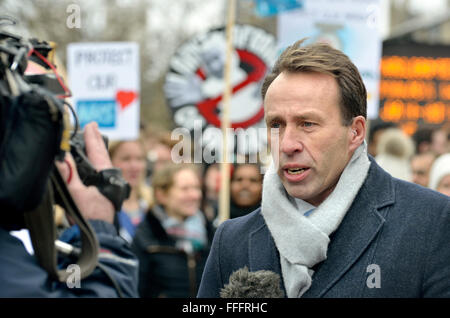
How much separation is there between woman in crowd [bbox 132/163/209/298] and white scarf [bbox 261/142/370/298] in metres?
2.69

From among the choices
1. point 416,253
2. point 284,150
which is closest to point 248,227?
point 284,150

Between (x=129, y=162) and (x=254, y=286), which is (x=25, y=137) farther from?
(x=129, y=162)

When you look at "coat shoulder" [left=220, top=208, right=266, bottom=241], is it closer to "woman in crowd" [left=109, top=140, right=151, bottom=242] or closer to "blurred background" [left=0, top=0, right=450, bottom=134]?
"woman in crowd" [left=109, top=140, right=151, bottom=242]

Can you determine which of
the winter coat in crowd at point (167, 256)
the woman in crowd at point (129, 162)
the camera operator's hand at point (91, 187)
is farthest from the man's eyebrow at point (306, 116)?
the woman in crowd at point (129, 162)

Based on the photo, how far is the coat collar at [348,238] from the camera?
2359 mm

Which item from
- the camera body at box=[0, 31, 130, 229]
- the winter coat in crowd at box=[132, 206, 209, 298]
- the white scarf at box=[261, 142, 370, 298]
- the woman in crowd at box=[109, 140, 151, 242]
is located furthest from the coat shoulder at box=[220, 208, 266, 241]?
the woman in crowd at box=[109, 140, 151, 242]

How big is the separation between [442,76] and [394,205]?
8393mm

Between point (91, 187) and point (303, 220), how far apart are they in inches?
28.0

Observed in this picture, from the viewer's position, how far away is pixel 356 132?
2.52 metres

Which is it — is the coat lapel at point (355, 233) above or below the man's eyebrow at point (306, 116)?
below

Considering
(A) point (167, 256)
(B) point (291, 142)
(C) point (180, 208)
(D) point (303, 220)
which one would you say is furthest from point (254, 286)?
(C) point (180, 208)

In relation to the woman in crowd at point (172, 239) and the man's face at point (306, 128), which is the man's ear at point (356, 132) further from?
the woman in crowd at point (172, 239)

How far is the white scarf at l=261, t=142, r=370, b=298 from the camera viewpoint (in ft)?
7.72
